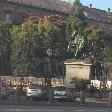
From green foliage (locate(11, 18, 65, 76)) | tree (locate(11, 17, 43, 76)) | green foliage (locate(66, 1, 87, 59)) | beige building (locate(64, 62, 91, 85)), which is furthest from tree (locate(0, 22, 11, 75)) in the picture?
beige building (locate(64, 62, 91, 85))

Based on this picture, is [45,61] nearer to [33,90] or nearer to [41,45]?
[41,45]

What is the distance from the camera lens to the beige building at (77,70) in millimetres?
54062

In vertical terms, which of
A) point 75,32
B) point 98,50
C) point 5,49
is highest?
point 75,32

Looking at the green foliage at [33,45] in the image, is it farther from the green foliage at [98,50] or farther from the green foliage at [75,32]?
the green foliage at [98,50]

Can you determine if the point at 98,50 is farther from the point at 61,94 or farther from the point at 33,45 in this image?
the point at 61,94

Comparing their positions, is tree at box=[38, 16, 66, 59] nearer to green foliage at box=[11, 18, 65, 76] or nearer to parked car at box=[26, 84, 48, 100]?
green foliage at box=[11, 18, 65, 76]

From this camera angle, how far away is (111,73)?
60.1 m

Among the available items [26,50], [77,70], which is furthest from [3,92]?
[26,50]

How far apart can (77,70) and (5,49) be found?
58.8 ft

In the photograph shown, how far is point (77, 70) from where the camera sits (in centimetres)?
5431

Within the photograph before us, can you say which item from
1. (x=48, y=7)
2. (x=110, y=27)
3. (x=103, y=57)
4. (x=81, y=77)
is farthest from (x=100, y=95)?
(x=110, y=27)

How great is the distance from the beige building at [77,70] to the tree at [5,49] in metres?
16.0

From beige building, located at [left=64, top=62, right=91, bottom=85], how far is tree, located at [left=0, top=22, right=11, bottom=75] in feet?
52.6

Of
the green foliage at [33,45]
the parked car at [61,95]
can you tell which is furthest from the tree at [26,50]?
the parked car at [61,95]
